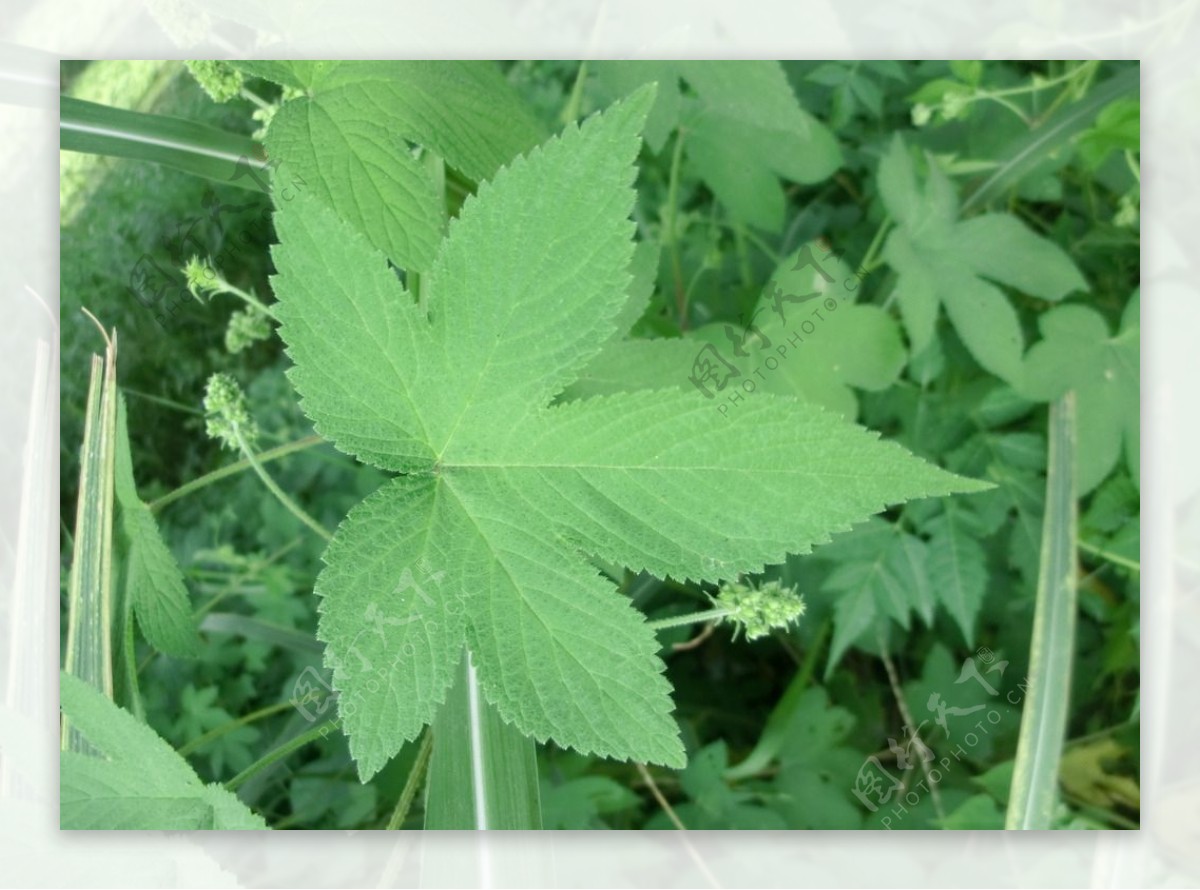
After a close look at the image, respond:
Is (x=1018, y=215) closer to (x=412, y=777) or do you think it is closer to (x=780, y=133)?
(x=780, y=133)

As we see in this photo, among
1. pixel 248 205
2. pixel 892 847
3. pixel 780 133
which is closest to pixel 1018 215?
pixel 780 133

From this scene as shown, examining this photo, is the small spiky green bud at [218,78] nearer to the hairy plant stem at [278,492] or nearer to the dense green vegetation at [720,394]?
the dense green vegetation at [720,394]

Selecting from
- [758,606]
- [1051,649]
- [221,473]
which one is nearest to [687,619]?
[758,606]

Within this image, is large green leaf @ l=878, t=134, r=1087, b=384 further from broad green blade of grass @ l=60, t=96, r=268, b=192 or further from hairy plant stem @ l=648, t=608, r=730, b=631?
broad green blade of grass @ l=60, t=96, r=268, b=192

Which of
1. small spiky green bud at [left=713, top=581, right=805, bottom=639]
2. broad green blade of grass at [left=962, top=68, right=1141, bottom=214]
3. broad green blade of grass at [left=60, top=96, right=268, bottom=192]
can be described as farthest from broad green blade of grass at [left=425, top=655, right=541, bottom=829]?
broad green blade of grass at [left=962, top=68, right=1141, bottom=214]

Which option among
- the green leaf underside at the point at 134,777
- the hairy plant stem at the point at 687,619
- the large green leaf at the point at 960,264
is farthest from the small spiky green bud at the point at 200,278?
the large green leaf at the point at 960,264

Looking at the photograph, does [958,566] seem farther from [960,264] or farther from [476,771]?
[476,771]
